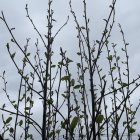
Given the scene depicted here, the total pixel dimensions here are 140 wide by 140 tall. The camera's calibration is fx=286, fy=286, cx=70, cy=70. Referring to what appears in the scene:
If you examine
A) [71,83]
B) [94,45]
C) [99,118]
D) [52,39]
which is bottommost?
[99,118]

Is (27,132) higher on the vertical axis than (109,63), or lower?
lower

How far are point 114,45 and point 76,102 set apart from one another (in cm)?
207

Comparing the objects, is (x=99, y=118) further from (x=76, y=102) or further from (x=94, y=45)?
(x=76, y=102)

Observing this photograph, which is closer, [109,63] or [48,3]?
[48,3]

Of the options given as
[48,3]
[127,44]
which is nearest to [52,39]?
[48,3]

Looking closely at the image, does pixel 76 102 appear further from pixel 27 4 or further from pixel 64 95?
pixel 27 4

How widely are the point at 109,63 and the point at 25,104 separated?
5.75 feet

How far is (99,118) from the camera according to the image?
1.85 meters

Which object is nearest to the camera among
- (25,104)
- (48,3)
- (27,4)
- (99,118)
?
(99,118)

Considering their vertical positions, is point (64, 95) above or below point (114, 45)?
below

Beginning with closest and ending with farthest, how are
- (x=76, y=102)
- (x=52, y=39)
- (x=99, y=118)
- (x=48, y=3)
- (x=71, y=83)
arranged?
(x=99, y=118), (x=71, y=83), (x=52, y=39), (x=48, y=3), (x=76, y=102)

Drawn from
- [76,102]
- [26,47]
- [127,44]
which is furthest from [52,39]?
[26,47]

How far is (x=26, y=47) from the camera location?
6.23 meters

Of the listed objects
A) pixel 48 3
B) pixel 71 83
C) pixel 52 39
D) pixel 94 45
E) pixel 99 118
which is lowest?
pixel 99 118
